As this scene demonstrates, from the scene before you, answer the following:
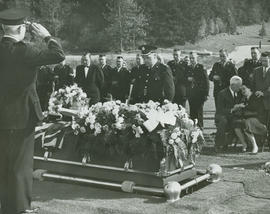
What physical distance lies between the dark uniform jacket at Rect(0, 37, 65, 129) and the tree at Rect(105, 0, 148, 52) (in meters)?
40.7

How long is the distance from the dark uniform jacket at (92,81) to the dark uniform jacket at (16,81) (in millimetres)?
7649

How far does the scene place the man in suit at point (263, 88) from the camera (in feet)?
33.3

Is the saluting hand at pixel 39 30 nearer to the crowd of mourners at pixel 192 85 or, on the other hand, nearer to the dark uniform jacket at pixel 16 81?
the dark uniform jacket at pixel 16 81

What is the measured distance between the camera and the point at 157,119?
6359 millimetres

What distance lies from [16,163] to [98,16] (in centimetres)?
4725

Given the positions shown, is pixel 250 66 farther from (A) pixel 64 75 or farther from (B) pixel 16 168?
(B) pixel 16 168

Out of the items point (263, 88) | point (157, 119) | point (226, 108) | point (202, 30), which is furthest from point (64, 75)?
point (202, 30)

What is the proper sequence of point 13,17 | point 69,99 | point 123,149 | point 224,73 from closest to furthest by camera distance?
point 13,17 < point 123,149 < point 69,99 < point 224,73

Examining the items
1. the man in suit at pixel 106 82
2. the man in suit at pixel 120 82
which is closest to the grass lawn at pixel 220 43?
the man in suit at pixel 106 82

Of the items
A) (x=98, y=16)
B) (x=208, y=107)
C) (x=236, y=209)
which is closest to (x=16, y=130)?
(x=236, y=209)

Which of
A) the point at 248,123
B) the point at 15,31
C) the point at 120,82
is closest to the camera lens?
the point at 15,31

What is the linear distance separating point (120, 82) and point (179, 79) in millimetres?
1529

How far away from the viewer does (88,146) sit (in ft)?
21.7

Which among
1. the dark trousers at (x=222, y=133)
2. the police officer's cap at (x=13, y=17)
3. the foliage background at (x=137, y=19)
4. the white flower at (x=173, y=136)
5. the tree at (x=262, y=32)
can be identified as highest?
the foliage background at (x=137, y=19)
